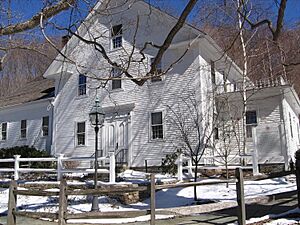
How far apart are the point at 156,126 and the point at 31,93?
11.8 meters

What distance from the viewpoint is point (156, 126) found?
17547mm

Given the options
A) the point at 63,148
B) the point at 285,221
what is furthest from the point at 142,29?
the point at 285,221

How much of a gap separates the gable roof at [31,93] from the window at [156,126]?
8.41m

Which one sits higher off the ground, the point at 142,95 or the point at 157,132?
the point at 142,95

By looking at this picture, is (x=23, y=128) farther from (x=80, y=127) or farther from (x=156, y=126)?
(x=156, y=126)

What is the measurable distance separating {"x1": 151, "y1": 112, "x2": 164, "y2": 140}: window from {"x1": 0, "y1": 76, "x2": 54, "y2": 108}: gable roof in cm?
841

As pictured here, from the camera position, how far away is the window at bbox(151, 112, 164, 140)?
17.4 metres

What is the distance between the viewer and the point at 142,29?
18797 mm

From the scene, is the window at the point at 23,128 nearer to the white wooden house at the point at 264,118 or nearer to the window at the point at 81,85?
the window at the point at 81,85

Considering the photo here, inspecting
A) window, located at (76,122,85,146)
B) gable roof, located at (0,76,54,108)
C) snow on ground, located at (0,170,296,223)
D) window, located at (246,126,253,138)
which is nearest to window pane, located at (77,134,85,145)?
window, located at (76,122,85,146)

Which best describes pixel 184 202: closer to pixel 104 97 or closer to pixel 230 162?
pixel 230 162

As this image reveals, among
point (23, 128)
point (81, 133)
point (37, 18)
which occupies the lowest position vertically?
point (81, 133)

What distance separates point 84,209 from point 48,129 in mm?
12977

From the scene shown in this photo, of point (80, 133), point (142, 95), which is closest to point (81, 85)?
point (80, 133)
